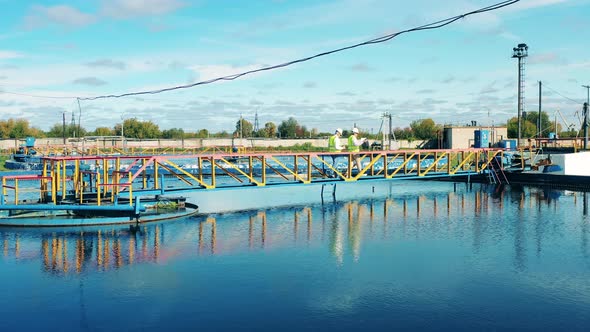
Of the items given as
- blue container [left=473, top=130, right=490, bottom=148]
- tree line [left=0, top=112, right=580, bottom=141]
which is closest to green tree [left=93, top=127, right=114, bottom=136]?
tree line [left=0, top=112, right=580, bottom=141]

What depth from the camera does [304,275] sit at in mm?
14672

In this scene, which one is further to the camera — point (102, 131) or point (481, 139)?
point (102, 131)

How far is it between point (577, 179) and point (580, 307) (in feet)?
91.2

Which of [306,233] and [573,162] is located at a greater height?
[573,162]

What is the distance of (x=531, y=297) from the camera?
12.7 metres

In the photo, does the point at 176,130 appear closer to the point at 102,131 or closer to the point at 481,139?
the point at 102,131

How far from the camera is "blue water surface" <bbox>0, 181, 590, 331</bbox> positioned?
448 inches

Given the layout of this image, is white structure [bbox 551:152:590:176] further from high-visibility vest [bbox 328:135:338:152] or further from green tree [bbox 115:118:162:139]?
green tree [bbox 115:118:162:139]

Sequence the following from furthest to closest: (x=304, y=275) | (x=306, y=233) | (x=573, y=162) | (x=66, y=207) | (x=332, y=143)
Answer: (x=573, y=162) → (x=332, y=143) → (x=66, y=207) → (x=306, y=233) → (x=304, y=275)

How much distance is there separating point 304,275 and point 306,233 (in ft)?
20.9

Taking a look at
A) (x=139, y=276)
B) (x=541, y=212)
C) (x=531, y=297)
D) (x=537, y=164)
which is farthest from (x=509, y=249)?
(x=537, y=164)

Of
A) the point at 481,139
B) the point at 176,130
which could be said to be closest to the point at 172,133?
the point at 176,130

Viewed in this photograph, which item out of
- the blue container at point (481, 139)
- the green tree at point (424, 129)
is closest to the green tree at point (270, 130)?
A: the green tree at point (424, 129)

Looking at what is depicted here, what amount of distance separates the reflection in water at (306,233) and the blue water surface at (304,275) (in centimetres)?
8
